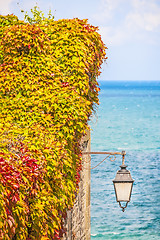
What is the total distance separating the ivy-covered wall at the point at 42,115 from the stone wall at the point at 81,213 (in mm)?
1070

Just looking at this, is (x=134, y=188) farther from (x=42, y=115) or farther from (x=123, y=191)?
(x=42, y=115)

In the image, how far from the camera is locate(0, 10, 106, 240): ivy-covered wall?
627 cm

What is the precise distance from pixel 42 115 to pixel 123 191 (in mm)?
2276

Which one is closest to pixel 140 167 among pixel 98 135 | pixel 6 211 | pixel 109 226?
pixel 109 226

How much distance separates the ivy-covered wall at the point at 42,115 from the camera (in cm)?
627

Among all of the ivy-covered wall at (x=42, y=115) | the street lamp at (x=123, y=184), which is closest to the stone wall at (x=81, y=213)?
the street lamp at (x=123, y=184)

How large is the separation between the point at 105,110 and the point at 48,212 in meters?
124

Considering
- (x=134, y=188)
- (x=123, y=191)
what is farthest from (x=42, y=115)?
(x=134, y=188)

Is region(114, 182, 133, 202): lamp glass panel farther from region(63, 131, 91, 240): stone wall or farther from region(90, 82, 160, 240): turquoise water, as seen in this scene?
region(90, 82, 160, 240): turquoise water

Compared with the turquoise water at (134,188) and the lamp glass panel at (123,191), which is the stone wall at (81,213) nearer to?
the lamp glass panel at (123,191)

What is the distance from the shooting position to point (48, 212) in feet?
23.1

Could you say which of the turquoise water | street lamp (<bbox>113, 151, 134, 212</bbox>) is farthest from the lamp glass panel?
the turquoise water

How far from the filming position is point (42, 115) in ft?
26.9

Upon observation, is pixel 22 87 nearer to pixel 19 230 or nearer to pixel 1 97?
pixel 1 97
